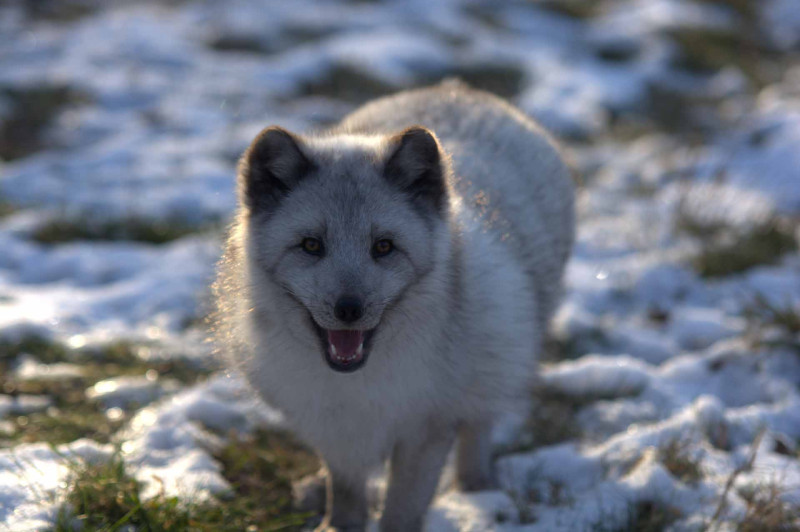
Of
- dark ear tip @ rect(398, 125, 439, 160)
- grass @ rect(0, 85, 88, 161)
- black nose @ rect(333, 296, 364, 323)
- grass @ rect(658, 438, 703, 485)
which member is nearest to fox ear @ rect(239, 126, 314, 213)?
dark ear tip @ rect(398, 125, 439, 160)

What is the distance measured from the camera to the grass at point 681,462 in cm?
317

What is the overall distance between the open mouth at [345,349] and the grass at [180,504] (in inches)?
31.8

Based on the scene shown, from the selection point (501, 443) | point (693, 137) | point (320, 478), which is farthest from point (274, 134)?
point (693, 137)

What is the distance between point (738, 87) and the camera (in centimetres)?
945

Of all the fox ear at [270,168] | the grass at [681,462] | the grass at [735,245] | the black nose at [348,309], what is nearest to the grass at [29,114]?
the fox ear at [270,168]

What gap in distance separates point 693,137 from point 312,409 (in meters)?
6.28

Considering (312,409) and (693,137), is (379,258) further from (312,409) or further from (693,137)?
(693,137)

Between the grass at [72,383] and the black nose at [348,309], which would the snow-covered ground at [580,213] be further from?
the black nose at [348,309]

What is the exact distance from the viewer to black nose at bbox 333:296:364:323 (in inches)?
99.2

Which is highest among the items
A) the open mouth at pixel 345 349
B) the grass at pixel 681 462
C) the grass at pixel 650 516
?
the open mouth at pixel 345 349

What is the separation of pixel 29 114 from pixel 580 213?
554cm

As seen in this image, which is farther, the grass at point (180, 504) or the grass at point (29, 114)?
the grass at point (29, 114)

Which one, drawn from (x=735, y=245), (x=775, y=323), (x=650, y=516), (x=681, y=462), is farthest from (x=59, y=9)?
(x=650, y=516)

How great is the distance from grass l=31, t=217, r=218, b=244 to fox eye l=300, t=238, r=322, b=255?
3.27m
